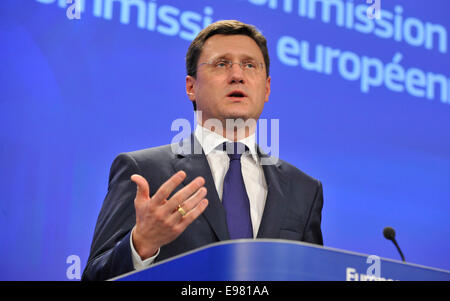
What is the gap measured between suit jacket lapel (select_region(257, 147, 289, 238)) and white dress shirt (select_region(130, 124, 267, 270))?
31mm

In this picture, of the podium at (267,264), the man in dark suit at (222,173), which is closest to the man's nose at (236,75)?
the man in dark suit at (222,173)

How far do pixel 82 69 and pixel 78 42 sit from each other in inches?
5.2

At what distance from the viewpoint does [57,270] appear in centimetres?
261

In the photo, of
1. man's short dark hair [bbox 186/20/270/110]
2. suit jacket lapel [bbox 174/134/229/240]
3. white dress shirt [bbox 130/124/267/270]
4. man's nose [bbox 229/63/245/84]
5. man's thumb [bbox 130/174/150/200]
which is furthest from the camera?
man's short dark hair [bbox 186/20/270/110]

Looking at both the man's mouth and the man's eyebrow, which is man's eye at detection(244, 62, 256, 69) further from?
the man's mouth

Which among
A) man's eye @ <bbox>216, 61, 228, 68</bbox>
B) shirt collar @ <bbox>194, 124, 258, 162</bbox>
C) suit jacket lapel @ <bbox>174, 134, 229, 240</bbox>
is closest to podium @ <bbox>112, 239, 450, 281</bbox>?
suit jacket lapel @ <bbox>174, 134, 229, 240</bbox>

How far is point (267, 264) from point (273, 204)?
0.88 metres

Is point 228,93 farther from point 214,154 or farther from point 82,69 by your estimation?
point 82,69

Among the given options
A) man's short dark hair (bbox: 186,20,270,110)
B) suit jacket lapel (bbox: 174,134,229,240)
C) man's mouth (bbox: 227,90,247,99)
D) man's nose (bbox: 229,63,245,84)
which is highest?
man's short dark hair (bbox: 186,20,270,110)

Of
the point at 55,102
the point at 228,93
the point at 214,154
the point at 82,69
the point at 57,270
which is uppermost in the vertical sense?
the point at 82,69

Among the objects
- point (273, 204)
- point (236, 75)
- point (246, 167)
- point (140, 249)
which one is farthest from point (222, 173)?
point (140, 249)

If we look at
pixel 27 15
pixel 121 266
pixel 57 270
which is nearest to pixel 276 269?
pixel 121 266

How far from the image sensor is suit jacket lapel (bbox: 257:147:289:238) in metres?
1.92

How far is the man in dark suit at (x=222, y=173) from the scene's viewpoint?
1854 mm
